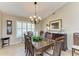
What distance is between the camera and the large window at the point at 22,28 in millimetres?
2559

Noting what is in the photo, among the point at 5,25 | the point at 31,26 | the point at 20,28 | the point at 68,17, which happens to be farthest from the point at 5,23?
the point at 68,17

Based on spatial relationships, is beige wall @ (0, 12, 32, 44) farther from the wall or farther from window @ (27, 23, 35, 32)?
the wall

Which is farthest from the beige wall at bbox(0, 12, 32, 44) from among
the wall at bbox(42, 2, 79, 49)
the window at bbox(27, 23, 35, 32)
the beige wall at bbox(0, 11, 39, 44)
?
the wall at bbox(42, 2, 79, 49)

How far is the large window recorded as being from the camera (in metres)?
2.56

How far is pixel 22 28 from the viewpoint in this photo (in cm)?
259

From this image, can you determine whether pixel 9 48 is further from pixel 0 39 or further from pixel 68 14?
pixel 68 14

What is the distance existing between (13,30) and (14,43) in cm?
41

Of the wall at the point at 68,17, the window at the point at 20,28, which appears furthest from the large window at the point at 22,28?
the wall at the point at 68,17

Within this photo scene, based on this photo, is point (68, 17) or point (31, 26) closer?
point (31, 26)

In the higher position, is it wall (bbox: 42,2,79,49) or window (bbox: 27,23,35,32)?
wall (bbox: 42,2,79,49)

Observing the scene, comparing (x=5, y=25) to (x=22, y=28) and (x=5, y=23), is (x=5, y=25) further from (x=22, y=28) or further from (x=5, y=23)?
(x=22, y=28)

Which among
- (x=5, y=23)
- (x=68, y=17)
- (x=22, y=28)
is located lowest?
(x=22, y=28)

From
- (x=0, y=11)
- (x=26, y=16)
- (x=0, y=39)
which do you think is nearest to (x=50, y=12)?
(x=26, y=16)

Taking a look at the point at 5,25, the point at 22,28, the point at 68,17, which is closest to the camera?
the point at 5,25
